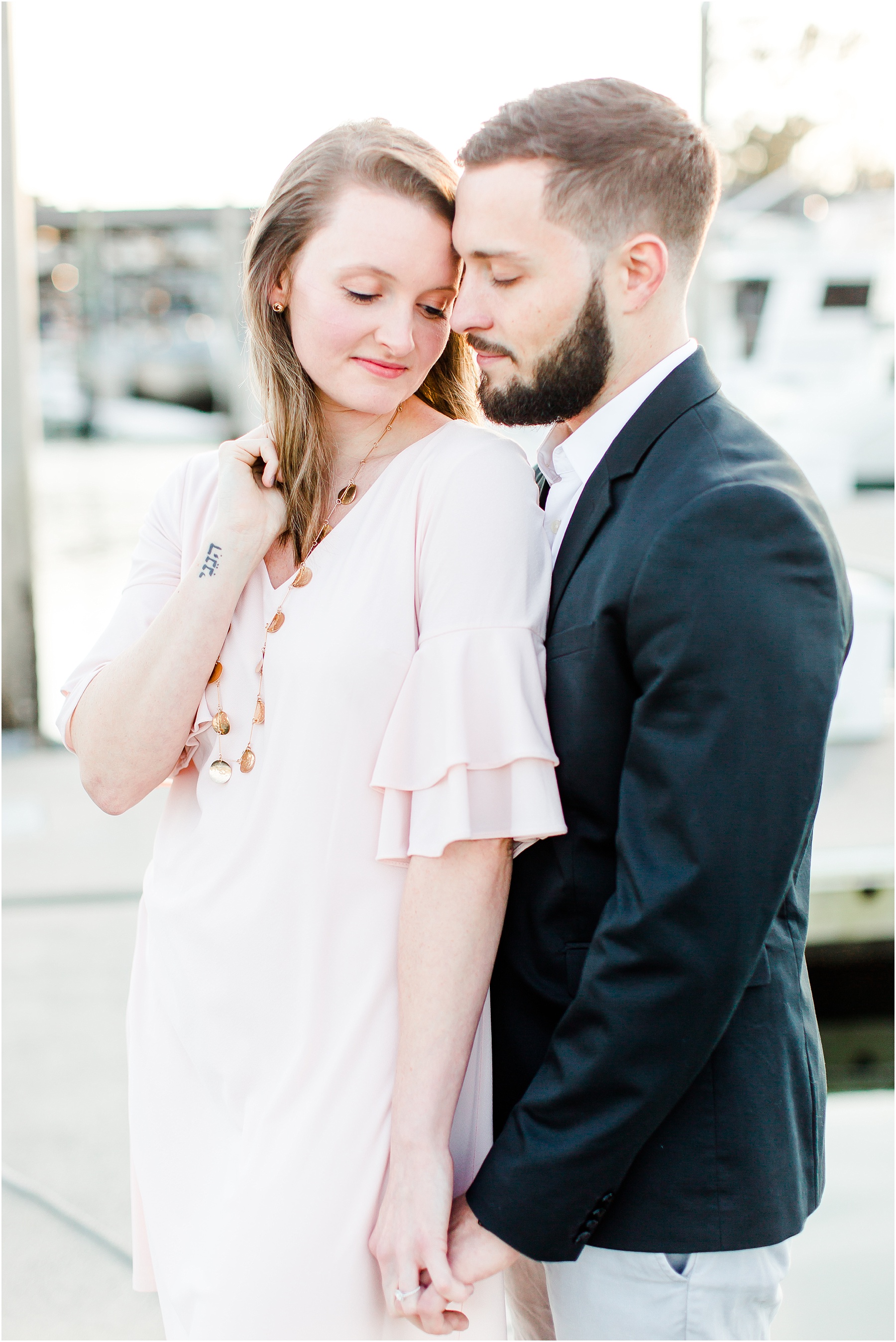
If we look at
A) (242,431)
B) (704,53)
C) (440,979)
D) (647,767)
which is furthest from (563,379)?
(242,431)

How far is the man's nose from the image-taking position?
130 cm

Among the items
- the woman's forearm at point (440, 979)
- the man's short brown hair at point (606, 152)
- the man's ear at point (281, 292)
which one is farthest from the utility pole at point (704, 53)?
the woman's forearm at point (440, 979)

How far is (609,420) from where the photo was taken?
1302 millimetres

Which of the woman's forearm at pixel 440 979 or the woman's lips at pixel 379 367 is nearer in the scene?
the woman's forearm at pixel 440 979

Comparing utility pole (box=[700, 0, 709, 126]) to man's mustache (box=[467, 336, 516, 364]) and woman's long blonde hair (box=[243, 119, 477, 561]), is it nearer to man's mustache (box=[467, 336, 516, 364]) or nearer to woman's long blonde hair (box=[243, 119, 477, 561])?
woman's long blonde hair (box=[243, 119, 477, 561])

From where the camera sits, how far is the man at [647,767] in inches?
42.1

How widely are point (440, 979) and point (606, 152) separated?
95 cm

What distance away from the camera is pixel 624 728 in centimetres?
117

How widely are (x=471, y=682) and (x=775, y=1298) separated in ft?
2.63

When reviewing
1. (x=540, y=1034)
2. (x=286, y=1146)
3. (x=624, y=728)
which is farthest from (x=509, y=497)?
(x=286, y=1146)

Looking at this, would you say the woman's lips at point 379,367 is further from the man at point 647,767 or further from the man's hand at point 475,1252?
the man's hand at point 475,1252

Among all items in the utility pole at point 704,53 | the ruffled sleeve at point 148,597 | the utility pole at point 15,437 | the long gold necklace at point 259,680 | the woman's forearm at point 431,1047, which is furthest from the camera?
the utility pole at point 15,437

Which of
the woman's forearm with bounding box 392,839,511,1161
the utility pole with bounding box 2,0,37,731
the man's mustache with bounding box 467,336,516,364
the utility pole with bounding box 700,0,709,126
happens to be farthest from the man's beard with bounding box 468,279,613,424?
the utility pole with bounding box 2,0,37,731

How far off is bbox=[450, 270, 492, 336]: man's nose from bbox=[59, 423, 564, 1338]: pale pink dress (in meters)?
0.13
